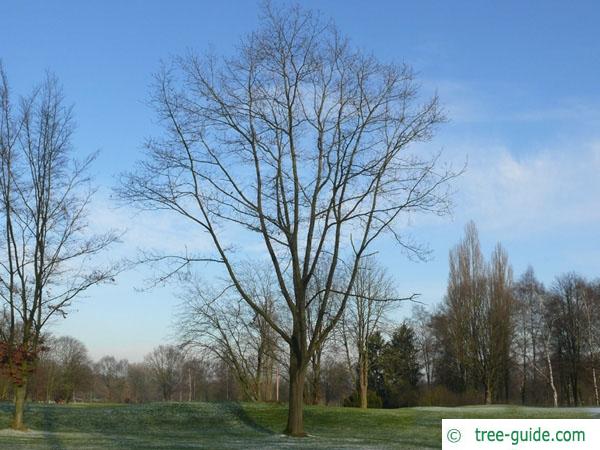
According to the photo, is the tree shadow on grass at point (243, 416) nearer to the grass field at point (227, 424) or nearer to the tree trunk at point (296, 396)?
the grass field at point (227, 424)

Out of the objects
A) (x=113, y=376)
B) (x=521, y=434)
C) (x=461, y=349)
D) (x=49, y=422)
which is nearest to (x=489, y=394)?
(x=461, y=349)

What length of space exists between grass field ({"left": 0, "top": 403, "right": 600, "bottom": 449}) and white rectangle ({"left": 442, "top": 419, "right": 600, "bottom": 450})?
976 centimetres

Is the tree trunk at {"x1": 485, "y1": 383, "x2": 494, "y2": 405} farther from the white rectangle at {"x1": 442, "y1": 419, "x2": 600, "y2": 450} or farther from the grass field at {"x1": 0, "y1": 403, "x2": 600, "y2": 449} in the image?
the white rectangle at {"x1": 442, "y1": 419, "x2": 600, "y2": 450}

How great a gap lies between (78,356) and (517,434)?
9383 cm

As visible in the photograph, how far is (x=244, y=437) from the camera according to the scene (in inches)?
912

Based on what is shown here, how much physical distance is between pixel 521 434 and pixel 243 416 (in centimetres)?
2220

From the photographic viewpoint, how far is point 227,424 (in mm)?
28984

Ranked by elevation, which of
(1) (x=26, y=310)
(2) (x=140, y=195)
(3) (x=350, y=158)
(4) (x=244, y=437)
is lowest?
(4) (x=244, y=437)

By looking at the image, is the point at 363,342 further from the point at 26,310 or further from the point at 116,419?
the point at 26,310

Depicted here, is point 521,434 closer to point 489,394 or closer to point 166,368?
point 489,394

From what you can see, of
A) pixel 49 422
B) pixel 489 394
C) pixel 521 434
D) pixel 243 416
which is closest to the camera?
pixel 521 434

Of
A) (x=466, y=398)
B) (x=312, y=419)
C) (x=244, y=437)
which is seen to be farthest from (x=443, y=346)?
(x=244, y=437)

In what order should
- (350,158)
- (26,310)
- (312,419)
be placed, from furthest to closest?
(312,419)
(26,310)
(350,158)

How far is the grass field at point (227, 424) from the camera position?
22312mm
